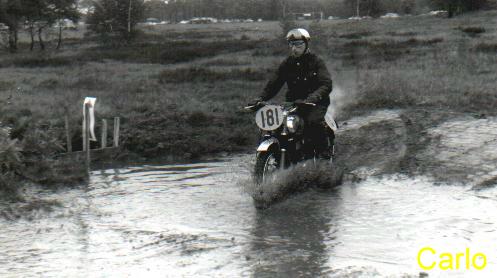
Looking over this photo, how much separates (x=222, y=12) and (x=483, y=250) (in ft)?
438

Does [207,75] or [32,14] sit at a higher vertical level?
[32,14]

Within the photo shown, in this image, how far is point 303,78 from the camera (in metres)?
10.1

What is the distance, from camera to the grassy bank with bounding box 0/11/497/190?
51.0 feet

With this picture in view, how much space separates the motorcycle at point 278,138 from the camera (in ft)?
30.9

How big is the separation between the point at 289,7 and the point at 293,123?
324 feet

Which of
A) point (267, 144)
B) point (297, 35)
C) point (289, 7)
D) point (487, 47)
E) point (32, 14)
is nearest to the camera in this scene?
point (267, 144)

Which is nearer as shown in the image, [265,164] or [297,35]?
[265,164]

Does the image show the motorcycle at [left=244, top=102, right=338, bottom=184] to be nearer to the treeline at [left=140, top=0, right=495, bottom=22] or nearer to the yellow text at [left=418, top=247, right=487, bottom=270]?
the yellow text at [left=418, top=247, right=487, bottom=270]

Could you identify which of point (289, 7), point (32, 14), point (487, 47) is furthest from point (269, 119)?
point (289, 7)

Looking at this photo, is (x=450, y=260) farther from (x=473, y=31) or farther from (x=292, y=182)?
(x=473, y=31)

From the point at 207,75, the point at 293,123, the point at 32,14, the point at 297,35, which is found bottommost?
the point at 207,75

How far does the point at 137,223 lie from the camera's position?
866cm

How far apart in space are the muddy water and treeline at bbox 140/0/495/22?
6379 cm

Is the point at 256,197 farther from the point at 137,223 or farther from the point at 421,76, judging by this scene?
the point at 421,76
